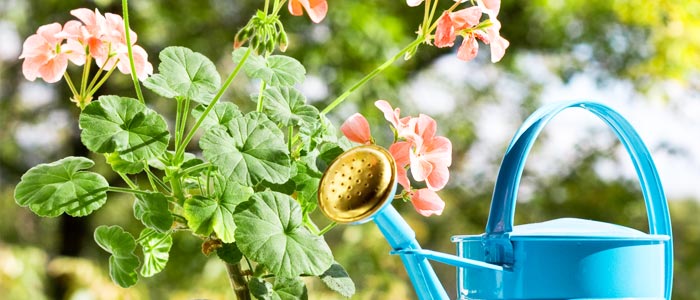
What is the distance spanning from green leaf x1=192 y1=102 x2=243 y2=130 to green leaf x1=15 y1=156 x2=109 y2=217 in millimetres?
114

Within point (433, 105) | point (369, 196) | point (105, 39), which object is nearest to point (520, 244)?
point (369, 196)

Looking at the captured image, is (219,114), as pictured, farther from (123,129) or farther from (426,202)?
(426,202)

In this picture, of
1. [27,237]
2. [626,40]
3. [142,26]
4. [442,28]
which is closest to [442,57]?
[626,40]

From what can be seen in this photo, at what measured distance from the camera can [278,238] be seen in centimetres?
75

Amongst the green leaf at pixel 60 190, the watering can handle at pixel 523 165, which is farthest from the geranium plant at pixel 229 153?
the watering can handle at pixel 523 165

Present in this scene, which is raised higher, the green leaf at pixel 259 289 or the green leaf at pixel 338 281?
the green leaf at pixel 338 281

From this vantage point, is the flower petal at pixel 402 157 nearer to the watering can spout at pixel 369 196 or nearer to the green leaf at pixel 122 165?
the watering can spout at pixel 369 196

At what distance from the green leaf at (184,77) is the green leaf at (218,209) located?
9 cm

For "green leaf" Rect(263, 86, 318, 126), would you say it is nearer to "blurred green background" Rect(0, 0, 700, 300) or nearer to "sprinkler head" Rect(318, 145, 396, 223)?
"sprinkler head" Rect(318, 145, 396, 223)

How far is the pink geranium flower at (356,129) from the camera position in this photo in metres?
0.80

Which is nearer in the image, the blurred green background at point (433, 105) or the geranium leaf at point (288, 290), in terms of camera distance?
the geranium leaf at point (288, 290)

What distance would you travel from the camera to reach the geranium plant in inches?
29.5

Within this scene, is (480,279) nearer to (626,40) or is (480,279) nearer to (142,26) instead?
(142,26)

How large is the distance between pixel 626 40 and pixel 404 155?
3.05 m
